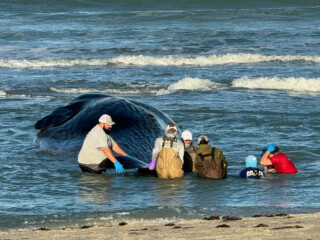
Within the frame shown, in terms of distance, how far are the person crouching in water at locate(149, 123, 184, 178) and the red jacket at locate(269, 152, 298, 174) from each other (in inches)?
69.0

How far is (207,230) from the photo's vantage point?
29.1 feet

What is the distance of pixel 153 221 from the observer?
10.0 m

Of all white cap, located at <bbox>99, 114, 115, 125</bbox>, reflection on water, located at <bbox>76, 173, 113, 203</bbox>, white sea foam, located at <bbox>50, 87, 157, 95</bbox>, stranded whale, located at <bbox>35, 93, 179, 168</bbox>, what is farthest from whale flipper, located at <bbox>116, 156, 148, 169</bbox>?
white sea foam, located at <bbox>50, 87, 157, 95</bbox>

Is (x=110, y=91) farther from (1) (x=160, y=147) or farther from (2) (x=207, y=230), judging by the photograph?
(2) (x=207, y=230)

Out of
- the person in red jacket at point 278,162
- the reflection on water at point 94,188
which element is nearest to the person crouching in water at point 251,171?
the person in red jacket at point 278,162

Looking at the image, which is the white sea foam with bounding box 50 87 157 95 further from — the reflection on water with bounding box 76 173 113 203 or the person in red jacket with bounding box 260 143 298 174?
the reflection on water with bounding box 76 173 113 203

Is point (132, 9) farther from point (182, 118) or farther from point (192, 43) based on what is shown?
point (182, 118)

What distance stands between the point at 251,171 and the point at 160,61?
21553 millimetres

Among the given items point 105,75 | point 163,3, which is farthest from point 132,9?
point 105,75

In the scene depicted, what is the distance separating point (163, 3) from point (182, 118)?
47401 mm

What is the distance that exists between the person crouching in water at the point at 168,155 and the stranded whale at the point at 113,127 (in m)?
0.48

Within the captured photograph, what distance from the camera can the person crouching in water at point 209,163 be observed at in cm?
1243

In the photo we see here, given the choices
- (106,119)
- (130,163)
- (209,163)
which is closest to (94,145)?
(106,119)

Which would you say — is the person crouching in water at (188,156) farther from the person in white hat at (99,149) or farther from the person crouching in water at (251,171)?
the person in white hat at (99,149)
